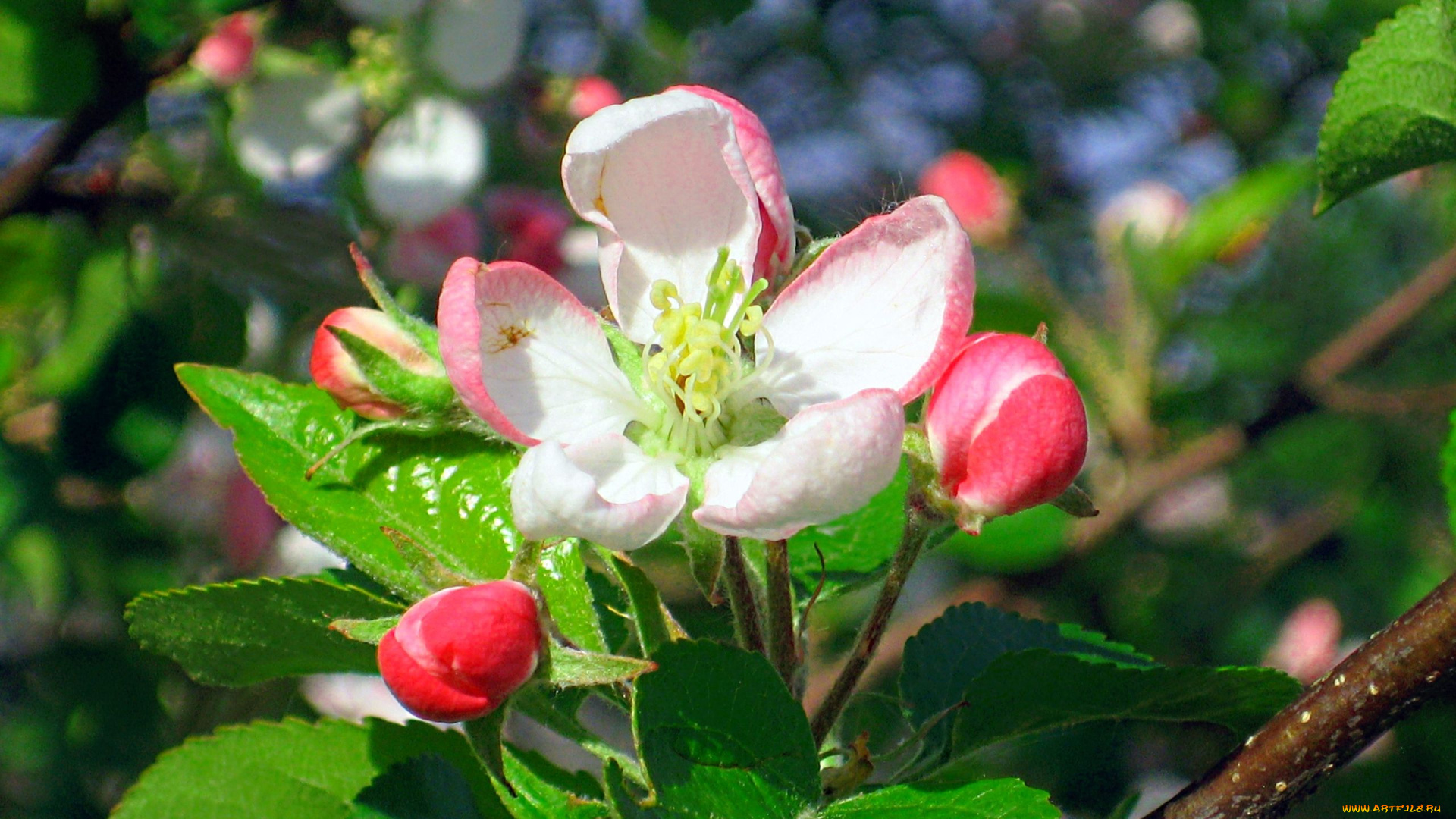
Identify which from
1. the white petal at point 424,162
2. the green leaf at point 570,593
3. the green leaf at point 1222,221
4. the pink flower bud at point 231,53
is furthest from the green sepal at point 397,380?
the green leaf at point 1222,221

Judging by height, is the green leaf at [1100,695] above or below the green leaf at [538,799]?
above

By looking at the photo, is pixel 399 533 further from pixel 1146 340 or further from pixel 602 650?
pixel 1146 340

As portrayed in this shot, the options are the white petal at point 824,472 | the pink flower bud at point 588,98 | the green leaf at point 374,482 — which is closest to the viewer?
the white petal at point 824,472

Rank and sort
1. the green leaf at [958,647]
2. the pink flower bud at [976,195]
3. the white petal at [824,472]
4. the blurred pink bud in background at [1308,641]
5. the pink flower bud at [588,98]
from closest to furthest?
the white petal at [824,472]
the green leaf at [958,647]
the blurred pink bud in background at [1308,641]
the pink flower bud at [588,98]
the pink flower bud at [976,195]

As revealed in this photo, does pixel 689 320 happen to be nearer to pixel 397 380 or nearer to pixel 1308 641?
pixel 397 380

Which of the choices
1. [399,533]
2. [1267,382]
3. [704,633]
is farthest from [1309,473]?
[399,533]

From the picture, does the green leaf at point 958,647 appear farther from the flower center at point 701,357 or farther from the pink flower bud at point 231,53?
the pink flower bud at point 231,53

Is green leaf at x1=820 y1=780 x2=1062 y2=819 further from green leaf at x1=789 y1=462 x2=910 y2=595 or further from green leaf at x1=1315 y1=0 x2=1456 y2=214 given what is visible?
green leaf at x1=1315 y1=0 x2=1456 y2=214
